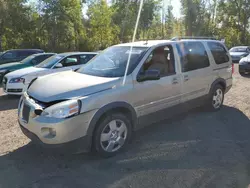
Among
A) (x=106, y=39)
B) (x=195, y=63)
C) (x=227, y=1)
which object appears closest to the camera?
(x=195, y=63)

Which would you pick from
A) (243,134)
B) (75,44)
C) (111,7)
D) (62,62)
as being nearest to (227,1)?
(111,7)

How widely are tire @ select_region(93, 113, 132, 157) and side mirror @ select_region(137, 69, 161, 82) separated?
2.23ft

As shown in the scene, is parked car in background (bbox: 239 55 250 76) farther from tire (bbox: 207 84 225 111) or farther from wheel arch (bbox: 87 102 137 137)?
wheel arch (bbox: 87 102 137 137)

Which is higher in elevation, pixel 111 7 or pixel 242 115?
pixel 111 7

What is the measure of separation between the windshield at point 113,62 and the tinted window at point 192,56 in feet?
3.16

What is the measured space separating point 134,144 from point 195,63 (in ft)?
7.36

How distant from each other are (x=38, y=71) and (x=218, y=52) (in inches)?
218

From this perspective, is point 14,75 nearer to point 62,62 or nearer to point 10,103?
point 10,103

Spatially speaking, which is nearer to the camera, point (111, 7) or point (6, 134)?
point (6, 134)

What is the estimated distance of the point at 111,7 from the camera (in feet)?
123

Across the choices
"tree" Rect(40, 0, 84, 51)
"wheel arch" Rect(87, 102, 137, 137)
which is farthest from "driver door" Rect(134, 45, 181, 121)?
"tree" Rect(40, 0, 84, 51)

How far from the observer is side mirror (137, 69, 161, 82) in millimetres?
4223

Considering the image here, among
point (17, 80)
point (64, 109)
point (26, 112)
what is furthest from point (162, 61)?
point (17, 80)

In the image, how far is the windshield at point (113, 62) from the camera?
174 inches
